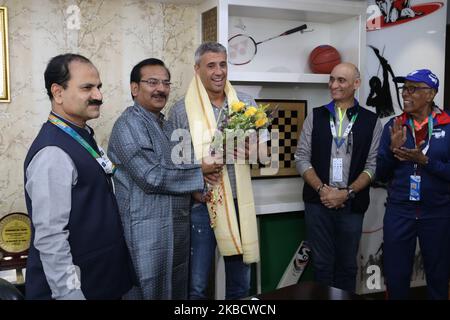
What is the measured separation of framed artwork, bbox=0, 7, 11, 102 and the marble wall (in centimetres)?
5

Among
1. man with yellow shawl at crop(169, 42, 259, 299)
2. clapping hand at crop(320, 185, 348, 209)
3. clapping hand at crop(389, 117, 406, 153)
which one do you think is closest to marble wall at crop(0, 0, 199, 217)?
man with yellow shawl at crop(169, 42, 259, 299)

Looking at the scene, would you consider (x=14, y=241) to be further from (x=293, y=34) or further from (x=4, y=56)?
(x=293, y=34)

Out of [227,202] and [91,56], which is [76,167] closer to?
[227,202]

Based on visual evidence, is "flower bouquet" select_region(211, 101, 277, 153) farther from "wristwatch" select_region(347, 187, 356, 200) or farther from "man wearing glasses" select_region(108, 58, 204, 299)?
"wristwatch" select_region(347, 187, 356, 200)

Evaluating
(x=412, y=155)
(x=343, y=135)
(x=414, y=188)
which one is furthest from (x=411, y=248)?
(x=343, y=135)

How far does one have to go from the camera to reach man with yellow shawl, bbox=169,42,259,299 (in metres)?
2.40

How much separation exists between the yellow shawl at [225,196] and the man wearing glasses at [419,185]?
0.90m

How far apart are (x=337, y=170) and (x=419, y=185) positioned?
493 mm

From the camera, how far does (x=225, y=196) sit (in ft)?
7.89

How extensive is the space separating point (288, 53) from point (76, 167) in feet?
7.77

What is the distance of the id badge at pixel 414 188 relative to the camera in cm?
261

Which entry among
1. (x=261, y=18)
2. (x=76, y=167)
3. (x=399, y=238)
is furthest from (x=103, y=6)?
(x=399, y=238)

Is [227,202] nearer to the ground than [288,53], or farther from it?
nearer to the ground

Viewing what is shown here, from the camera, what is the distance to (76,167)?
1.56 meters
